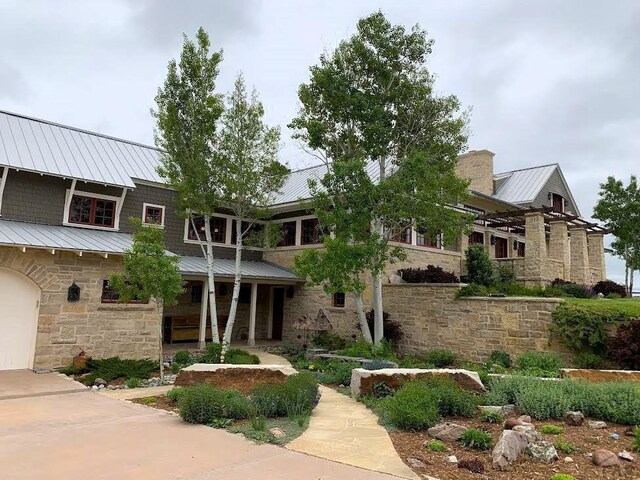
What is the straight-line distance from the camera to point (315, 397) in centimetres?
859

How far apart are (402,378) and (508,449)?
3.91 metres

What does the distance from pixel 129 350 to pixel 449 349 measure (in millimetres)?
9877

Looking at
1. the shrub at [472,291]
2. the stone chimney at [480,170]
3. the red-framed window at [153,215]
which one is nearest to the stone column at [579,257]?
the stone chimney at [480,170]

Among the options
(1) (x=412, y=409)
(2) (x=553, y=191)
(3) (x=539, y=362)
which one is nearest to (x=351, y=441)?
(1) (x=412, y=409)

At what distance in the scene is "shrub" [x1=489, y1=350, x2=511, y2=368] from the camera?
1321 centimetres

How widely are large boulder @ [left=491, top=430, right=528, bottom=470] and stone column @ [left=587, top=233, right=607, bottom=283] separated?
823 inches

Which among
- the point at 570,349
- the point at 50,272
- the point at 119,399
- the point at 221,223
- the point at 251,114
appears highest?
the point at 251,114

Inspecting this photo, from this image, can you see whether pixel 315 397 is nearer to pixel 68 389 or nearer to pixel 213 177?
pixel 68 389

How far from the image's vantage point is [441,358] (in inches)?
556

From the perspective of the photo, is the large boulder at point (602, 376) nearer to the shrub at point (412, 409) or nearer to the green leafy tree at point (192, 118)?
the shrub at point (412, 409)

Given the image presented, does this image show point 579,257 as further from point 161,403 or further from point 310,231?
point 161,403

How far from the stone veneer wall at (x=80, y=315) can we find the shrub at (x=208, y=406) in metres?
6.63

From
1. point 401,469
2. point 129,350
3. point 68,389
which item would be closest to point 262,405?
point 401,469

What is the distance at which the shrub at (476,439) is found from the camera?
5991 mm
